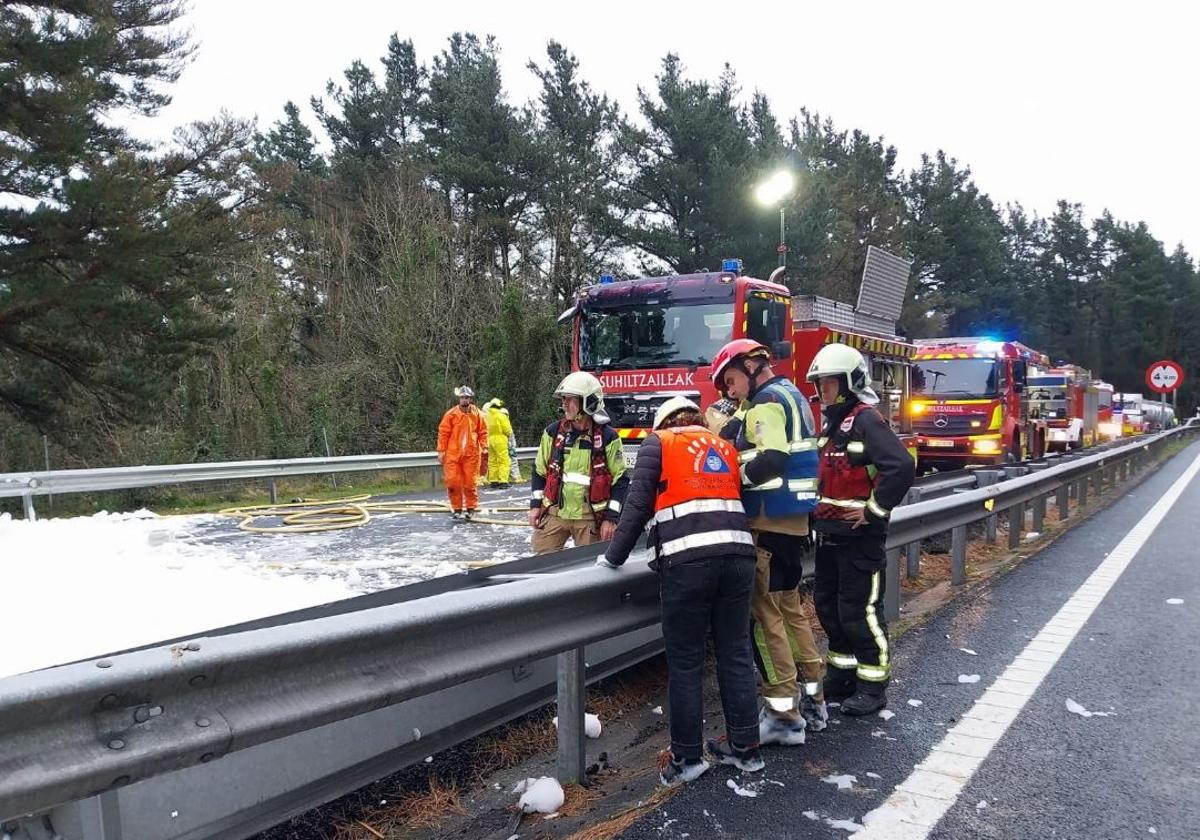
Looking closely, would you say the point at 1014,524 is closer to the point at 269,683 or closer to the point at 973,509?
the point at 973,509

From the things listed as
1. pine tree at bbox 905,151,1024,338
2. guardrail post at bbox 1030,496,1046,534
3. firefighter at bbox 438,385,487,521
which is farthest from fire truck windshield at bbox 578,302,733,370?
pine tree at bbox 905,151,1024,338

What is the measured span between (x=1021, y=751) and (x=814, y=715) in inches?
35.3

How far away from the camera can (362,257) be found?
29719 mm

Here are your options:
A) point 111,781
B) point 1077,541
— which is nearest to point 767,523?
point 111,781

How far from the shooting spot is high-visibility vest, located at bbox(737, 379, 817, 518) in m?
4.04

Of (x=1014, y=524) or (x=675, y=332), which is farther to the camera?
(x=675, y=332)

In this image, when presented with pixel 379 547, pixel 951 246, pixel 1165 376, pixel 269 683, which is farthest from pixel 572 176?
pixel 951 246

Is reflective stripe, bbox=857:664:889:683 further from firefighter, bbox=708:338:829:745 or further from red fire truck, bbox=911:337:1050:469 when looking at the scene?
red fire truck, bbox=911:337:1050:469

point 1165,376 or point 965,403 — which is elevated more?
point 1165,376

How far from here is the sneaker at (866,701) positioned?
420cm

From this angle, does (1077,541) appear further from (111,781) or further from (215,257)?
(215,257)

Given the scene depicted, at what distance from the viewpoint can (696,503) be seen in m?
3.63

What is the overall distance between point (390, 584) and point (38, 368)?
483 inches

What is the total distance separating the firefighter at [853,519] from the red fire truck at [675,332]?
17.1 ft
